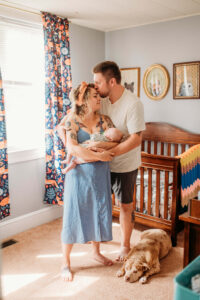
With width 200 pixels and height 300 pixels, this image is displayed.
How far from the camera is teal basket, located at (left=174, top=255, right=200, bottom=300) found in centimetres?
73

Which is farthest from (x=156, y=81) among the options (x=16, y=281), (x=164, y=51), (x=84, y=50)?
(x=16, y=281)

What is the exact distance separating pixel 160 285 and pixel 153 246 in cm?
30

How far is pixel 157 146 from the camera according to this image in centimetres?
378

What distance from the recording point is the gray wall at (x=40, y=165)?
10.0ft

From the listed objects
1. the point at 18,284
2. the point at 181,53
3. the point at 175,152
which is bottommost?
the point at 18,284

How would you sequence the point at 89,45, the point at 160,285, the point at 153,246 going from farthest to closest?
the point at 89,45, the point at 153,246, the point at 160,285

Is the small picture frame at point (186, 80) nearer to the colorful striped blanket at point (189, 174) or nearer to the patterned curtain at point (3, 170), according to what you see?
the colorful striped blanket at point (189, 174)

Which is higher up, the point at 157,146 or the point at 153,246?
the point at 157,146

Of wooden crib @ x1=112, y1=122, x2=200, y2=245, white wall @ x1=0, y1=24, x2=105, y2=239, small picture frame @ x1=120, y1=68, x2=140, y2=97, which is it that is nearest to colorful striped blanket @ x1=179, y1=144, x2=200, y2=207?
wooden crib @ x1=112, y1=122, x2=200, y2=245

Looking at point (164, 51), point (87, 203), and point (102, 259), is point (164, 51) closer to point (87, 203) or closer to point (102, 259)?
point (87, 203)

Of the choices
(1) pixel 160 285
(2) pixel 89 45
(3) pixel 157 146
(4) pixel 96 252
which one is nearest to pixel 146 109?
(3) pixel 157 146

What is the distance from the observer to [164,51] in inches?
139

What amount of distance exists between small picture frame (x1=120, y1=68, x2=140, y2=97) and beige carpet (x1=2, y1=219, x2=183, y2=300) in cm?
185

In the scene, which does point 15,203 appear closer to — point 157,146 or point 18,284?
point 18,284
